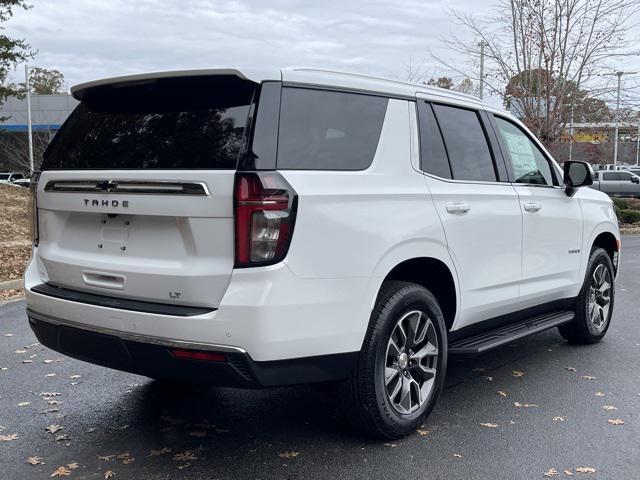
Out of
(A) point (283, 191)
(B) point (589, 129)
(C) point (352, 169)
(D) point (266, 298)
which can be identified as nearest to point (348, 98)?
(C) point (352, 169)

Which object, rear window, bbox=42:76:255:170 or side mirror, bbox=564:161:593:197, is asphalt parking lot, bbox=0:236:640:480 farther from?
rear window, bbox=42:76:255:170

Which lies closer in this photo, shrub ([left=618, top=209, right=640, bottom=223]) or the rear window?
the rear window

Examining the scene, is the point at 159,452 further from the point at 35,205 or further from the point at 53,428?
the point at 35,205

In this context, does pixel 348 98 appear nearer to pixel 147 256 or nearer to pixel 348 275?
pixel 348 275

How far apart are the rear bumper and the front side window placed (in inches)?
96.4

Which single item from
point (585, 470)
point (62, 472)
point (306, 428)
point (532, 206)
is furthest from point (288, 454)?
point (532, 206)

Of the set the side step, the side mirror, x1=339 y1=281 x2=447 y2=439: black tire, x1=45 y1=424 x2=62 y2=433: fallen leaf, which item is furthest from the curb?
the side mirror

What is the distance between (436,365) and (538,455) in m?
0.77

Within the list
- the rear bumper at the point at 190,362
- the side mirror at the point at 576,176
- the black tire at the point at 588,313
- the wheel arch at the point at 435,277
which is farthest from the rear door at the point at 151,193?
the black tire at the point at 588,313

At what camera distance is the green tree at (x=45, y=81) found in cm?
5747

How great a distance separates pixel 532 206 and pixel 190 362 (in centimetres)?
303

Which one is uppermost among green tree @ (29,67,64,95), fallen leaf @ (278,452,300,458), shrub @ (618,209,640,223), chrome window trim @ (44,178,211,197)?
green tree @ (29,67,64,95)

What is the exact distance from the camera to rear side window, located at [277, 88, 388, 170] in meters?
3.43

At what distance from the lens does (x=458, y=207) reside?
14.4ft
